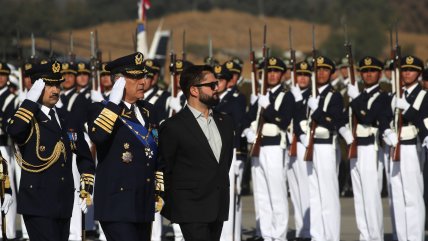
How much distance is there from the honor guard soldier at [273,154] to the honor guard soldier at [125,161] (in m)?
4.81

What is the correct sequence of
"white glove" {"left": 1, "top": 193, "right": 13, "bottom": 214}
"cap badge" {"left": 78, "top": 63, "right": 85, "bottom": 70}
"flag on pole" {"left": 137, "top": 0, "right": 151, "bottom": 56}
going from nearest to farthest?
"white glove" {"left": 1, "top": 193, "right": 13, "bottom": 214} → "cap badge" {"left": 78, "top": 63, "right": 85, "bottom": 70} → "flag on pole" {"left": 137, "top": 0, "right": 151, "bottom": 56}

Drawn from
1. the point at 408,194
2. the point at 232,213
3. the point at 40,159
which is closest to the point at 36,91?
the point at 40,159

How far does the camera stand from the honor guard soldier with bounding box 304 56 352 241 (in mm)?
14250

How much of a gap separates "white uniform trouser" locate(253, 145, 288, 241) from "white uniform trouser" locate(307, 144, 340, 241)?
473 mm

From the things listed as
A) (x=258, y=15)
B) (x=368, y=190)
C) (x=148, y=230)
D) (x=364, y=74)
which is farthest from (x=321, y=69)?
(x=258, y=15)

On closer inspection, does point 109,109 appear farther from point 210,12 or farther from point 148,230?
point 210,12

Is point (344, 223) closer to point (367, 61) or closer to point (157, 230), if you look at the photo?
point (157, 230)

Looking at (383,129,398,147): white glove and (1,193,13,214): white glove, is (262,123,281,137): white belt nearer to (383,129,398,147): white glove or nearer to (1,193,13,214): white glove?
(383,129,398,147): white glove

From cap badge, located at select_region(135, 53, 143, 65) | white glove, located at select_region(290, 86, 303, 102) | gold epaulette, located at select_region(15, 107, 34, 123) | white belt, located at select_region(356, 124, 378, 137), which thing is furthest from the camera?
white glove, located at select_region(290, 86, 303, 102)

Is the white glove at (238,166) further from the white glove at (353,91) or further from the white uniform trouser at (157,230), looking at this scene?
the white glove at (353,91)

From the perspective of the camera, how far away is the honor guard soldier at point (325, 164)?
14250 mm

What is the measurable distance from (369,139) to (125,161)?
4.98 m

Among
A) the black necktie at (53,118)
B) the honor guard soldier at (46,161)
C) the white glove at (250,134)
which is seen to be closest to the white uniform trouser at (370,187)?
the white glove at (250,134)

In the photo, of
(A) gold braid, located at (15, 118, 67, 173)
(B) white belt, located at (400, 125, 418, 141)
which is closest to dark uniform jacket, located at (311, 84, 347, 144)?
(B) white belt, located at (400, 125, 418, 141)
